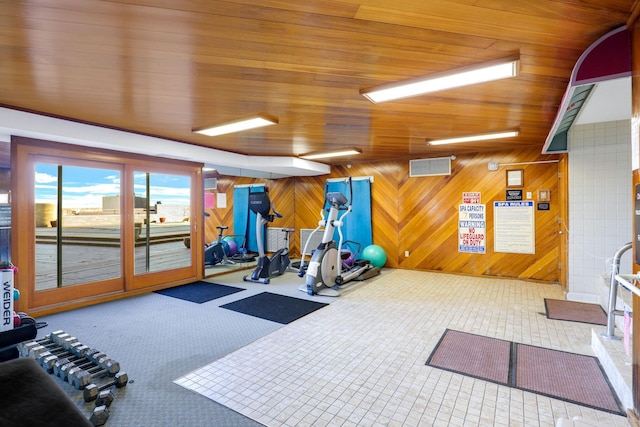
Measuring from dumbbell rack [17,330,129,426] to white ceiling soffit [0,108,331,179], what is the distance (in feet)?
7.42

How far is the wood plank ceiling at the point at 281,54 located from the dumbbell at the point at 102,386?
7.62 feet

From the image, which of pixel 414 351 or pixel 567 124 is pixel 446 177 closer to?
pixel 567 124

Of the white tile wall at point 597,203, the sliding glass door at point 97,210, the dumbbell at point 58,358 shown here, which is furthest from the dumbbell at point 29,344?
the white tile wall at point 597,203

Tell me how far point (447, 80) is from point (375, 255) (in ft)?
14.5

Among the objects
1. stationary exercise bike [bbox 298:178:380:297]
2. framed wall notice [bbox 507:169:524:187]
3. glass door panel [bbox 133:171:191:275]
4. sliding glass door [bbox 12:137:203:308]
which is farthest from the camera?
framed wall notice [bbox 507:169:524:187]

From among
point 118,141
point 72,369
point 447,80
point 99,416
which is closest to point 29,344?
point 72,369

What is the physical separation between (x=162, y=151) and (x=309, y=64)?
3301mm

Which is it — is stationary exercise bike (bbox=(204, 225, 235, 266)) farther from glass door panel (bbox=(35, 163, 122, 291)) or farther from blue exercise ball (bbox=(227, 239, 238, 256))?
glass door panel (bbox=(35, 163, 122, 291))

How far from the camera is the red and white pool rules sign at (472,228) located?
5.85 meters

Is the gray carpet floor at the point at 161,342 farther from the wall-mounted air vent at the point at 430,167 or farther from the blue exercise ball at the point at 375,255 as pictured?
the wall-mounted air vent at the point at 430,167

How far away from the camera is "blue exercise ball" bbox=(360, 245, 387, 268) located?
642cm

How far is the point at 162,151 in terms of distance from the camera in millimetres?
4633

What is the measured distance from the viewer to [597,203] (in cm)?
418

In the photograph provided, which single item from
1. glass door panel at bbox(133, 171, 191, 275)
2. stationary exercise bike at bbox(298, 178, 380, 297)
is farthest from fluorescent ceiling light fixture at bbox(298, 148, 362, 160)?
glass door panel at bbox(133, 171, 191, 275)
